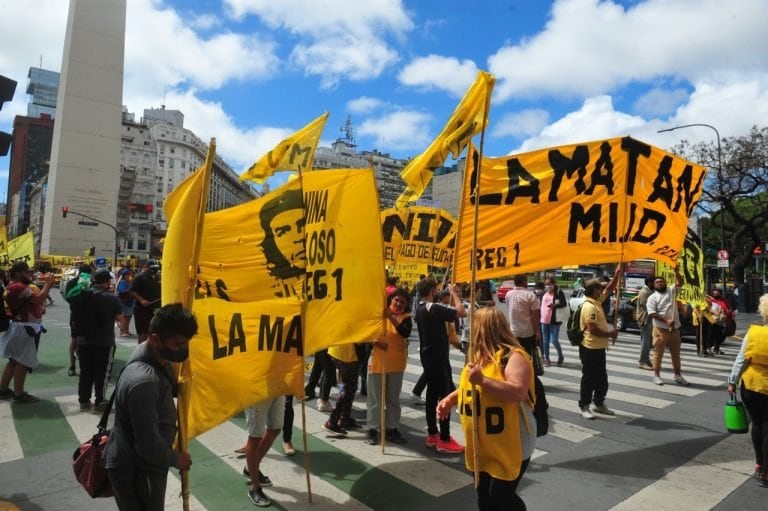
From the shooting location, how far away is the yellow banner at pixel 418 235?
9852 mm

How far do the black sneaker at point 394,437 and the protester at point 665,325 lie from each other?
5.23 m

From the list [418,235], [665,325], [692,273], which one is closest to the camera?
[665,325]

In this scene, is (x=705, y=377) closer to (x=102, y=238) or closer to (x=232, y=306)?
(x=232, y=306)

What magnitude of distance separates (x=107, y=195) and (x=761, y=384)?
65504mm

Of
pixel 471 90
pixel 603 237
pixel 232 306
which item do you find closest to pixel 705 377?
pixel 603 237

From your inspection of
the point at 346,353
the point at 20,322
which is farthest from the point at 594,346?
the point at 20,322

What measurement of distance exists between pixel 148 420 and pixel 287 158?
7.96ft

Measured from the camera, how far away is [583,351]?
6453 millimetres

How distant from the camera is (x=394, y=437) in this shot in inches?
216

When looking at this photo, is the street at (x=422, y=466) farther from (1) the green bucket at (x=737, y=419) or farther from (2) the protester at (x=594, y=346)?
(1) the green bucket at (x=737, y=419)

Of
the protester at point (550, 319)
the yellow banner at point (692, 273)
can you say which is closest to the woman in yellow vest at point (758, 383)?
the protester at point (550, 319)

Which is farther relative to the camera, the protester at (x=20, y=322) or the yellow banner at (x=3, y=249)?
the yellow banner at (x=3, y=249)

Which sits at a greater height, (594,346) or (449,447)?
(594,346)

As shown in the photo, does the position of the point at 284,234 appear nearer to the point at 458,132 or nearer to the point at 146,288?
the point at 458,132
